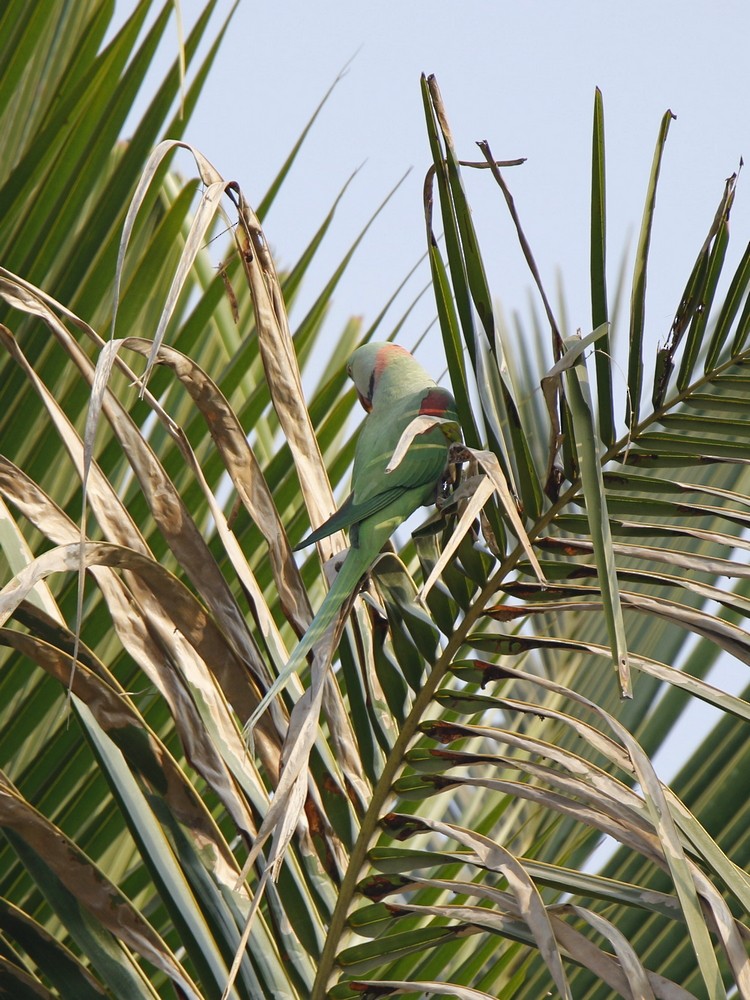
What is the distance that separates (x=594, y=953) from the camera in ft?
2.36

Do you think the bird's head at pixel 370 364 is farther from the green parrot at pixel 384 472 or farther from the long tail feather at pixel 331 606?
the long tail feather at pixel 331 606

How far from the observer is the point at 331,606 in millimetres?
Result: 798

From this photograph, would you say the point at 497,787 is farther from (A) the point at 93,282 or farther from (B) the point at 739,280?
(A) the point at 93,282

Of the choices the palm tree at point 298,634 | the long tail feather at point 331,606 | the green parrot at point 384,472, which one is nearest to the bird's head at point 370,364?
the green parrot at point 384,472

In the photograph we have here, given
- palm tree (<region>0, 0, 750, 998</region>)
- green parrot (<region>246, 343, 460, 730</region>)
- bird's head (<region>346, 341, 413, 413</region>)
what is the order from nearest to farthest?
palm tree (<region>0, 0, 750, 998</region>)
green parrot (<region>246, 343, 460, 730</region>)
bird's head (<region>346, 341, 413, 413</region>)

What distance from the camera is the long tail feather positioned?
2.44ft

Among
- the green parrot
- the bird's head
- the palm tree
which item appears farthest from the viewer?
the bird's head

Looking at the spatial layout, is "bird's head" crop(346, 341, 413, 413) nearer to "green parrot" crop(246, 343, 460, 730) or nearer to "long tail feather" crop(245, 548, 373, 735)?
"green parrot" crop(246, 343, 460, 730)

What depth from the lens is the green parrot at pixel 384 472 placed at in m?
0.82

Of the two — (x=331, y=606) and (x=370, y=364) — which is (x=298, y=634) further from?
(x=370, y=364)

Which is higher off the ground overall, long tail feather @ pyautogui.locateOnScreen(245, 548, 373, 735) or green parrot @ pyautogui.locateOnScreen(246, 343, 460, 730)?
green parrot @ pyautogui.locateOnScreen(246, 343, 460, 730)

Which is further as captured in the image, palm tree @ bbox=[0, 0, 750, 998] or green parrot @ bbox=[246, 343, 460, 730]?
green parrot @ bbox=[246, 343, 460, 730]

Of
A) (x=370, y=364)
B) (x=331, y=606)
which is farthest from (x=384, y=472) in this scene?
(x=370, y=364)

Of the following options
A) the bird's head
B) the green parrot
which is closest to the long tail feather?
the green parrot
